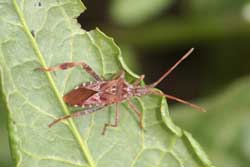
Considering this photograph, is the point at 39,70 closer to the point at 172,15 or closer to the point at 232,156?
the point at 232,156

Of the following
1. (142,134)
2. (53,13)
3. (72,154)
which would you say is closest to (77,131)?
(72,154)

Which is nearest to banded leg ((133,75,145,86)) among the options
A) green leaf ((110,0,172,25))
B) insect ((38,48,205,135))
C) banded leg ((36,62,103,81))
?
insect ((38,48,205,135))

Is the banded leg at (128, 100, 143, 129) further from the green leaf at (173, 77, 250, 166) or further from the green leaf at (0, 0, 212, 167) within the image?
the green leaf at (173, 77, 250, 166)

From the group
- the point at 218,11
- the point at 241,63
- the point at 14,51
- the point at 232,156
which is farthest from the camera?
the point at 241,63

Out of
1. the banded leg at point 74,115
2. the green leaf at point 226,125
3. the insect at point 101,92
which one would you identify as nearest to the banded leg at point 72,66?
the insect at point 101,92

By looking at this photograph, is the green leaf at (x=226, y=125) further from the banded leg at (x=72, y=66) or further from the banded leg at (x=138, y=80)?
the banded leg at (x=72, y=66)
